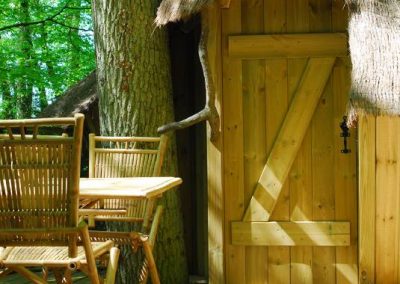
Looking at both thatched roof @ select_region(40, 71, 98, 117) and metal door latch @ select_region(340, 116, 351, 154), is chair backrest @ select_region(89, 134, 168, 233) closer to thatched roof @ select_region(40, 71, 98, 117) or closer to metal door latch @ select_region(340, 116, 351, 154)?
metal door latch @ select_region(340, 116, 351, 154)

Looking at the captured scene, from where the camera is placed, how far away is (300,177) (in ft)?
13.8

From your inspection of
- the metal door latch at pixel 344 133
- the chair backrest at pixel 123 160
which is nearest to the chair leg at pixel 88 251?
the chair backrest at pixel 123 160

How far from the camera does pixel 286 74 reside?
418 cm

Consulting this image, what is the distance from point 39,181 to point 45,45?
9.13 meters

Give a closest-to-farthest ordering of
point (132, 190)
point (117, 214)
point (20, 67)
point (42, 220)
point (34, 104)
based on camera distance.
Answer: point (42, 220) < point (132, 190) < point (117, 214) < point (20, 67) < point (34, 104)

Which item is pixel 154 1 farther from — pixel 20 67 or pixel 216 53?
pixel 20 67

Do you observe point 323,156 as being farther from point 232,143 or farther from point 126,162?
point 126,162

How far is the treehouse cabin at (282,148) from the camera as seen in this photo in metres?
4.14

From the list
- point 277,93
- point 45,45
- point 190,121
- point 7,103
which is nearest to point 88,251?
point 190,121

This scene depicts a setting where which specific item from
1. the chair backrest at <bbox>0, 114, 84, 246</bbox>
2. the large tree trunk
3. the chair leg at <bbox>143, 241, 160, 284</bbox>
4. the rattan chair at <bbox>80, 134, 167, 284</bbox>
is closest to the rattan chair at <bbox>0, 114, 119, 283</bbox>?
the chair backrest at <bbox>0, 114, 84, 246</bbox>

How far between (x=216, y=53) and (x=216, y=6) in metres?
0.33

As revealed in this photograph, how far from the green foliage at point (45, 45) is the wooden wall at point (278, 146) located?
570 centimetres

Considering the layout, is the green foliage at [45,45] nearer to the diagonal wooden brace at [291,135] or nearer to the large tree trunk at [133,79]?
the large tree trunk at [133,79]

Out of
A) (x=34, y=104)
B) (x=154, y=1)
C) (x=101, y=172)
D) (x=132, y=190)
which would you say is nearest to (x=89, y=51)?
(x=34, y=104)
